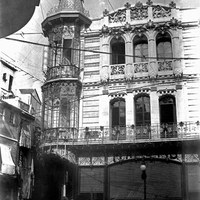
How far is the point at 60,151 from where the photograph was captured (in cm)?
1744

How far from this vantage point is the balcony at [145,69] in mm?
18141

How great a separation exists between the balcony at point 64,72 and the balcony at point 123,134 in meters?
3.15

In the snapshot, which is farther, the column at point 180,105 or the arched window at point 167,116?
the column at point 180,105

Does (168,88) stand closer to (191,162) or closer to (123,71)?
(123,71)

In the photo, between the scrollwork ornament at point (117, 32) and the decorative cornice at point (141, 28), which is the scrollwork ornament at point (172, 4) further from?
the scrollwork ornament at point (117, 32)

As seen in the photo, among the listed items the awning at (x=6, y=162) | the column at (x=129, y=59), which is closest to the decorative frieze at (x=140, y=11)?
the column at (x=129, y=59)

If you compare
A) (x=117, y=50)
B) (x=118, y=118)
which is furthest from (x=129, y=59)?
(x=118, y=118)

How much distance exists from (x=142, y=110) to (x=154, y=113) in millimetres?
752

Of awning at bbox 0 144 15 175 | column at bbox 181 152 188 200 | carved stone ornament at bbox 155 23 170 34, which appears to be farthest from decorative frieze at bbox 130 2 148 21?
awning at bbox 0 144 15 175

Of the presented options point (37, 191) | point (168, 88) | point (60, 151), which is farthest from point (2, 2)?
point (37, 191)

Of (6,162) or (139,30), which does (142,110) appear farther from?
(6,162)

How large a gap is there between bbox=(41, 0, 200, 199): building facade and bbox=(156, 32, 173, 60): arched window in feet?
0.19

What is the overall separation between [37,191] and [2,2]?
14363 millimetres

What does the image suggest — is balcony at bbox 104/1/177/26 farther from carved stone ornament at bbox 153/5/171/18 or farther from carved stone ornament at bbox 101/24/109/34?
carved stone ornament at bbox 101/24/109/34
